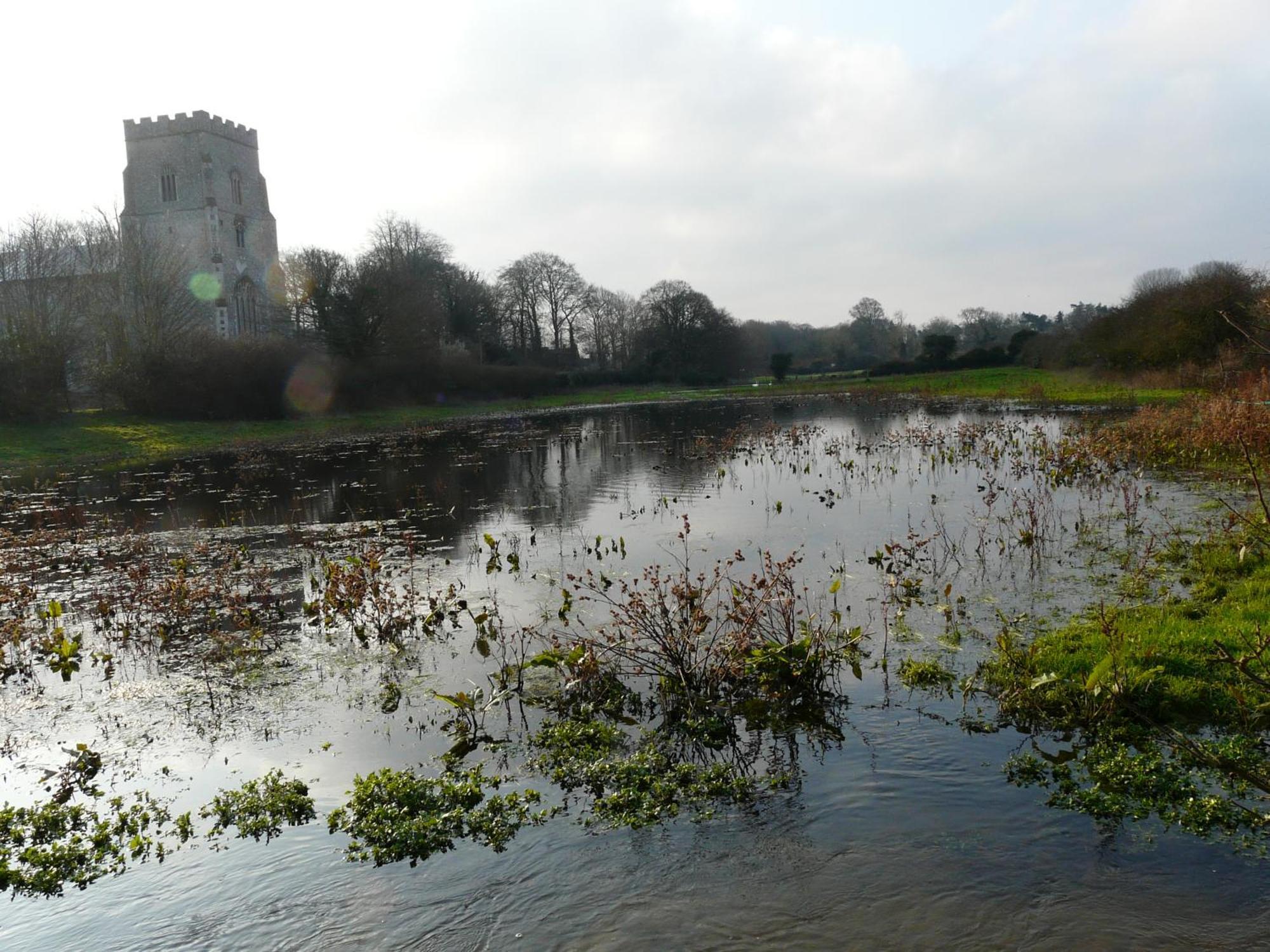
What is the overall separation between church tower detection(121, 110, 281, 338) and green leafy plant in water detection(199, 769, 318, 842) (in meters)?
70.2

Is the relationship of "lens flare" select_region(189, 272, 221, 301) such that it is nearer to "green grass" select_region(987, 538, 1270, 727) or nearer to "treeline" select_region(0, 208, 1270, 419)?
"treeline" select_region(0, 208, 1270, 419)

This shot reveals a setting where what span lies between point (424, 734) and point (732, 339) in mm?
80879

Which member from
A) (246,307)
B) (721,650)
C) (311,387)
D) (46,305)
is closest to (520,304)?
(246,307)

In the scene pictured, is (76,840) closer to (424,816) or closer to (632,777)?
(424,816)

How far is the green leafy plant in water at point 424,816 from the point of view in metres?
5.39

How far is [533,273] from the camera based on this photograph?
7988cm

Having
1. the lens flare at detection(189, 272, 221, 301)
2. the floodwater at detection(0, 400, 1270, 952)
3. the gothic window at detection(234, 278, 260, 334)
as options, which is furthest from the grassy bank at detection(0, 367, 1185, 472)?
the lens flare at detection(189, 272, 221, 301)

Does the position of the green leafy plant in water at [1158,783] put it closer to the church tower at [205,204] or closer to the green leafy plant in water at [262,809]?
the green leafy plant in water at [262,809]

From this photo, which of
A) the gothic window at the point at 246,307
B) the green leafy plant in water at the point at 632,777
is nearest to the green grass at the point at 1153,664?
the green leafy plant in water at the point at 632,777

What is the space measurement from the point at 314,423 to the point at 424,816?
41.0m

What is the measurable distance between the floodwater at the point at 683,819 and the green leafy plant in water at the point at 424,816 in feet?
0.42

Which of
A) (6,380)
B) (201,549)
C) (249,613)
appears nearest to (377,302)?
(6,380)

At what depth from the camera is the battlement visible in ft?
236

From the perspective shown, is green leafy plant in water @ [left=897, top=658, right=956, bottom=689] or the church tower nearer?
green leafy plant in water @ [left=897, top=658, right=956, bottom=689]
